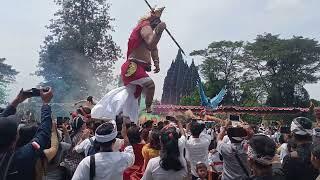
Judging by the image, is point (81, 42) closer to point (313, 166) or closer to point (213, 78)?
point (213, 78)

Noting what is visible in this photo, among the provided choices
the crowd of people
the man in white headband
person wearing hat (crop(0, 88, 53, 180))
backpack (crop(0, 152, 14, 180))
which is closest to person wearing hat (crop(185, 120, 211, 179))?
the crowd of people

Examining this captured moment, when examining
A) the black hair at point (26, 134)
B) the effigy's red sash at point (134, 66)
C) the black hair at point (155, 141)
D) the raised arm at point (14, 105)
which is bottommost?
the black hair at point (155, 141)

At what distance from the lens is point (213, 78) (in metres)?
54.2

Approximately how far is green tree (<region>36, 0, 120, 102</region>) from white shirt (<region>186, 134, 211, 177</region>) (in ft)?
102

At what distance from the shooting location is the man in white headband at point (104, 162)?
436cm

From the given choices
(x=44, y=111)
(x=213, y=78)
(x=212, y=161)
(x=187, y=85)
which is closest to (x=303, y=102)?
(x=213, y=78)

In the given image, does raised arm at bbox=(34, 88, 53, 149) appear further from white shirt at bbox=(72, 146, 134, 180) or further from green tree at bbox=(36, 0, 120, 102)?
green tree at bbox=(36, 0, 120, 102)

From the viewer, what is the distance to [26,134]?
415cm

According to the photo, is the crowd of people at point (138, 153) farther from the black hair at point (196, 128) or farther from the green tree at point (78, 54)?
the green tree at point (78, 54)

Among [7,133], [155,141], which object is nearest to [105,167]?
[7,133]

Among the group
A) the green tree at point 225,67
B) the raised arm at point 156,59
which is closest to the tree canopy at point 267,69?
the green tree at point 225,67

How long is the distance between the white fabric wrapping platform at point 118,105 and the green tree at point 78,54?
27900 millimetres

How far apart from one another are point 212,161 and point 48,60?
33.6 meters

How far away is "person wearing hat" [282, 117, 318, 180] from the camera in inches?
177
